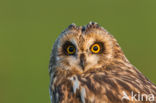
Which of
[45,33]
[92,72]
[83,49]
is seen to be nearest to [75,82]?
[92,72]

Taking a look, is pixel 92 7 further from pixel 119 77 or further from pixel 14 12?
Answer: pixel 119 77

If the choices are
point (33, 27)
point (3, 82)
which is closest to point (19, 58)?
point (3, 82)

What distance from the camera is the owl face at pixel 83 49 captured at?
259 inches

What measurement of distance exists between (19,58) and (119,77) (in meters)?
10.6

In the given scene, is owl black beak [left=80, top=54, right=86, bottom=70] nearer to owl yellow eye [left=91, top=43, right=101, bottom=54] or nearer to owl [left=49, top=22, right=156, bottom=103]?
owl [left=49, top=22, right=156, bottom=103]

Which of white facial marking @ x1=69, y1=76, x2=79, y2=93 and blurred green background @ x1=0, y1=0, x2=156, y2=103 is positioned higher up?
blurred green background @ x1=0, y1=0, x2=156, y2=103

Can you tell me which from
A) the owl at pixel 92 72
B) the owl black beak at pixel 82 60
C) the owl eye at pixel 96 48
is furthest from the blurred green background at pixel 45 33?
the owl black beak at pixel 82 60

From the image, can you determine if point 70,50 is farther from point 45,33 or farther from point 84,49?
point 45,33

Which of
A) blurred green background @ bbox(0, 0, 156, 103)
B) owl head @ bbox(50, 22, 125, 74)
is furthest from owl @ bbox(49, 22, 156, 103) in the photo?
blurred green background @ bbox(0, 0, 156, 103)

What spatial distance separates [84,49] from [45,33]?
1319 centimetres

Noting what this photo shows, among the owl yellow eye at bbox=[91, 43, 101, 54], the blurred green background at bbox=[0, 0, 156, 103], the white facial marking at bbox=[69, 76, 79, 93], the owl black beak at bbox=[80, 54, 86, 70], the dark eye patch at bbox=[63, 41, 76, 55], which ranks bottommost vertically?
the white facial marking at bbox=[69, 76, 79, 93]

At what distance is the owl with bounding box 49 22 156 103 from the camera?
19.8 feet

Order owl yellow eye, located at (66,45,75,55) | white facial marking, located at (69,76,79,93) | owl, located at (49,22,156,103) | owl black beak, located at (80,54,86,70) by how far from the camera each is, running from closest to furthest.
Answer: owl, located at (49,22,156,103)
white facial marking, located at (69,76,79,93)
owl black beak, located at (80,54,86,70)
owl yellow eye, located at (66,45,75,55)

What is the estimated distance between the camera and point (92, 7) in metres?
23.2
